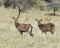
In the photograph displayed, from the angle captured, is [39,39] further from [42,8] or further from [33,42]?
[42,8]

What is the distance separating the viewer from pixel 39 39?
11.7 m

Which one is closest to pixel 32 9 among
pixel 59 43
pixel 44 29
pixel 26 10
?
pixel 26 10

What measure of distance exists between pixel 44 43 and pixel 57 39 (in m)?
1.36

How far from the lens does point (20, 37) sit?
40.1ft

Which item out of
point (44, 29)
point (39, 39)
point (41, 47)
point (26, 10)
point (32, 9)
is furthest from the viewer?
point (32, 9)

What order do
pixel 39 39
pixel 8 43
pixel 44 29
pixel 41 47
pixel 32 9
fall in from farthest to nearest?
pixel 32 9 < pixel 44 29 < pixel 39 39 < pixel 8 43 < pixel 41 47

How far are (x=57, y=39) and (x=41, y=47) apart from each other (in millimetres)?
2075

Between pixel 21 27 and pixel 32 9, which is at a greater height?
pixel 21 27

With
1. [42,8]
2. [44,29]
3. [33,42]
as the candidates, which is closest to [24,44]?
[33,42]

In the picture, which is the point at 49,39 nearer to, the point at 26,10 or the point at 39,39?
the point at 39,39

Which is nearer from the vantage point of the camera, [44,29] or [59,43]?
[59,43]

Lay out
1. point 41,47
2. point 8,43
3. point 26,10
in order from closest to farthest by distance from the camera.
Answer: point 41,47 < point 8,43 < point 26,10

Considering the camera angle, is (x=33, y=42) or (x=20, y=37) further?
(x=20, y=37)

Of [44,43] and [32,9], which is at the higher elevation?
[44,43]
